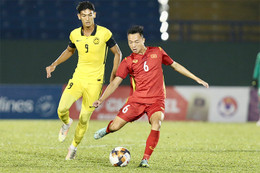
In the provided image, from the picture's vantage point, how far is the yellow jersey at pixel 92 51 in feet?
24.0

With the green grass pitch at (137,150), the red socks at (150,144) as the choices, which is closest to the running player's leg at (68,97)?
the green grass pitch at (137,150)

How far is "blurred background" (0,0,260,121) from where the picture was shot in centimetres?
1673

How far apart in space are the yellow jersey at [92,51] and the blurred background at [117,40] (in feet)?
30.4

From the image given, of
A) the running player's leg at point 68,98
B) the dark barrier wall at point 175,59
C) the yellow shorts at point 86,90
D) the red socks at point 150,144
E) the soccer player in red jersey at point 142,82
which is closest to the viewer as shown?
the red socks at point 150,144

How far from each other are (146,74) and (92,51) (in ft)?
3.33

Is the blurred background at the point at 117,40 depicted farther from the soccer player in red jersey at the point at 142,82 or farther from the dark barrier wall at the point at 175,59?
the soccer player in red jersey at the point at 142,82

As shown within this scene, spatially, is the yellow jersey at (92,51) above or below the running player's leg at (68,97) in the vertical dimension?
above

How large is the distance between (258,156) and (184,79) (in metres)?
9.55

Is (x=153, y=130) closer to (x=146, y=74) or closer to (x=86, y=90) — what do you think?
(x=146, y=74)

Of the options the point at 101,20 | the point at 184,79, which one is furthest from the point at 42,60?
the point at 184,79

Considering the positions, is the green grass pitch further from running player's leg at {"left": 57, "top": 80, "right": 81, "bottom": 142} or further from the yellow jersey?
the yellow jersey

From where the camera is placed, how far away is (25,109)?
1538cm

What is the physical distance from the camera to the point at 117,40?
1700 cm

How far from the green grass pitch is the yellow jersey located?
1.19m
